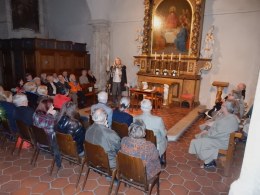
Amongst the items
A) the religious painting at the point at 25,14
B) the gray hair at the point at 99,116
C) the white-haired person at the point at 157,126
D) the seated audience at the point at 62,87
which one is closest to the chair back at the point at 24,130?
the gray hair at the point at 99,116

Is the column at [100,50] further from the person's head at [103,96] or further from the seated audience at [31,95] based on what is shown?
the person's head at [103,96]

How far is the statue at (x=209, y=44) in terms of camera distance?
26.9 ft

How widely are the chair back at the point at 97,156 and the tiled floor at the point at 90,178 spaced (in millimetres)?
487

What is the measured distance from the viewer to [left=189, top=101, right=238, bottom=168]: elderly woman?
3608 millimetres

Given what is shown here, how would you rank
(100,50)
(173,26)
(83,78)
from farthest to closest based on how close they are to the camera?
(100,50) < (83,78) < (173,26)

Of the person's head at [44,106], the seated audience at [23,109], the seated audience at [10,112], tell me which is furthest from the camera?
the seated audience at [10,112]

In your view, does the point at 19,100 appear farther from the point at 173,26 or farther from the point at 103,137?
the point at 173,26

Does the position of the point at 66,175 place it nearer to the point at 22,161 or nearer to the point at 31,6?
the point at 22,161

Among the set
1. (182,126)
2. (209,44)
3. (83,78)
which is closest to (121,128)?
(182,126)

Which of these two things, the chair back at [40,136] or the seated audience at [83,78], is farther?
the seated audience at [83,78]

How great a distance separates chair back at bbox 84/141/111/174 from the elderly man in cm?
14

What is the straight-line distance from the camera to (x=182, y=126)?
19.0 ft

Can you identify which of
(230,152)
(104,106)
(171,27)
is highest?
Answer: (171,27)

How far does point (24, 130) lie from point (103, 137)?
1.71 m
